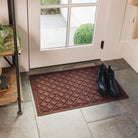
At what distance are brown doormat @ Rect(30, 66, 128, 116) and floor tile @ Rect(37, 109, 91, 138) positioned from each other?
0.21 ft

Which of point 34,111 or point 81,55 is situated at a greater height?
point 81,55

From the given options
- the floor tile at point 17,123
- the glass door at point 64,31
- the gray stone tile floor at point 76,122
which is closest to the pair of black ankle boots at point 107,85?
the gray stone tile floor at point 76,122

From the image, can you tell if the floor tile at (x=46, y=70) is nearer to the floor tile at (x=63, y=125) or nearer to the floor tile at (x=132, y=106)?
the floor tile at (x=63, y=125)

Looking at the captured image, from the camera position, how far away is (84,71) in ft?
8.71

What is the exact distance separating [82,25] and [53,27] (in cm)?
32

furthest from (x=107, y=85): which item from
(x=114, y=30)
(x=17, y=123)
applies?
(x=17, y=123)

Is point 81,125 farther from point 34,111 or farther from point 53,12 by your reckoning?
point 53,12

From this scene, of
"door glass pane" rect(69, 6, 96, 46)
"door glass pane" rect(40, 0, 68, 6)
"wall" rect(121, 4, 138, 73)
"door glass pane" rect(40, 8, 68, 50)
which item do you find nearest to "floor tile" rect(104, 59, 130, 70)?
"wall" rect(121, 4, 138, 73)

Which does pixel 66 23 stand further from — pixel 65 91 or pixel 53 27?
pixel 65 91

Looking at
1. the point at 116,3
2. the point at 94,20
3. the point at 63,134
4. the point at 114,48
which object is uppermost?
the point at 116,3

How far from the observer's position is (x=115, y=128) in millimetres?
2000

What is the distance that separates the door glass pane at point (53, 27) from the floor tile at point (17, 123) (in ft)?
2.41

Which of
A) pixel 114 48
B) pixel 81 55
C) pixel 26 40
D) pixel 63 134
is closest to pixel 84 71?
pixel 81 55

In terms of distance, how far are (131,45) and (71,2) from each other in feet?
2.84
